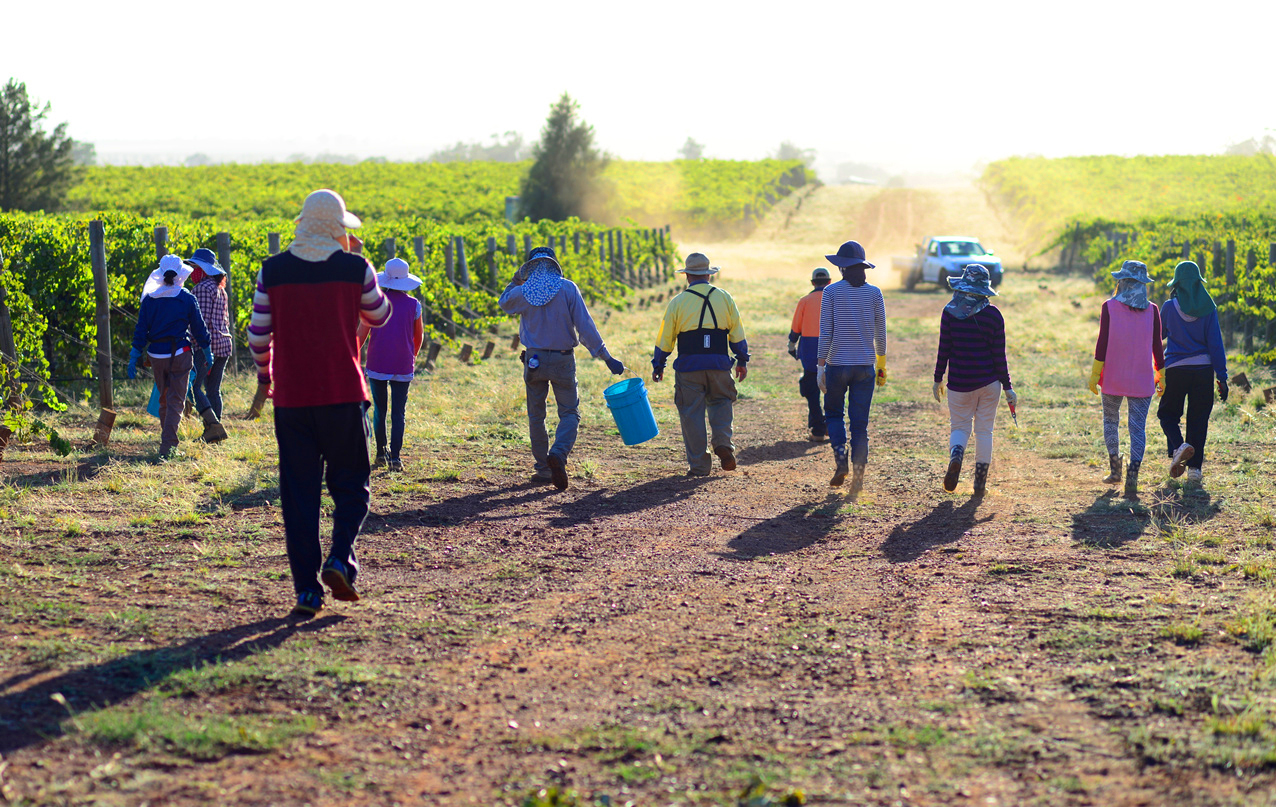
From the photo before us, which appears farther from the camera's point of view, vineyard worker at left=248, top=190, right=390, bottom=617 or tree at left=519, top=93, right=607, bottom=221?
tree at left=519, top=93, right=607, bottom=221

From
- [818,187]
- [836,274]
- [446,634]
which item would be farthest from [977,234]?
[446,634]

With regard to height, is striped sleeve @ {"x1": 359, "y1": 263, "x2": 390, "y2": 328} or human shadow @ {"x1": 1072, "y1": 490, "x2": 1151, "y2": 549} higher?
striped sleeve @ {"x1": 359, "y1": 263, "x2": 390, "y2": 328}

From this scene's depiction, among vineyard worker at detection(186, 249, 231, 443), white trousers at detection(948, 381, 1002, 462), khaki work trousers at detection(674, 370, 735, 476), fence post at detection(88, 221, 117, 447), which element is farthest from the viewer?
fence post at detection(88, 221, 117, 447)

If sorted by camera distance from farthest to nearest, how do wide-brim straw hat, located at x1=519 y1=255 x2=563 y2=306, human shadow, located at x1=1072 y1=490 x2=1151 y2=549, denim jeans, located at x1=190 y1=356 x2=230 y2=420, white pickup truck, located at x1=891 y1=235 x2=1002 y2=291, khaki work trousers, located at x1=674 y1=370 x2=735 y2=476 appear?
1. white pickup truck, located at x1=891 y1=235 x2=1002 y2=291
2. denim jeans, located at x1=190 y1=356 x2=230 y2=420
3. khaki work trousers, located at x1=674 y1=370 x2=735 y2=476
4. wide-brim straw hat, located at x1=519 y1=255 x2=563 y2=306
5. human shadow, located at x1=1072 y1=490 x2=1151 y2=549

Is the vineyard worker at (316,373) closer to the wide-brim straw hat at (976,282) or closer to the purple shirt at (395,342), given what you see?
the purple shirt at (395,342)

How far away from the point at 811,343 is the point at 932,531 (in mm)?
3938

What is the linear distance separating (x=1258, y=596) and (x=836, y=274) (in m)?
26.7

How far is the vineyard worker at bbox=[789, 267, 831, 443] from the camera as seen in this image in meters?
11.4

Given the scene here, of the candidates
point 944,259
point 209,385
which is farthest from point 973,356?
point 944,259

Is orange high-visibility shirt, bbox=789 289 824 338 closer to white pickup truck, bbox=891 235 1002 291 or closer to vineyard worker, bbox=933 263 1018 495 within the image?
vineyard worker, bbox=933 263 1018 495

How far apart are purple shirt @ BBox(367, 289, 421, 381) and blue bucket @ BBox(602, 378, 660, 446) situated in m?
1.71

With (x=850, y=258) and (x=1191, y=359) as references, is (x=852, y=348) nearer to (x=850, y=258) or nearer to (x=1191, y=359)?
(x=850, y=258)

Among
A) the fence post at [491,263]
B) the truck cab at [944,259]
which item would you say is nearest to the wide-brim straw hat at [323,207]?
the fence post at [491,263]

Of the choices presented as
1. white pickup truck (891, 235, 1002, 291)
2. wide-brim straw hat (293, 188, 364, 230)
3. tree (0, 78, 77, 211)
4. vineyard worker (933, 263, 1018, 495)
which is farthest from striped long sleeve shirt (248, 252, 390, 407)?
tree (0, 78, 77, 211)
